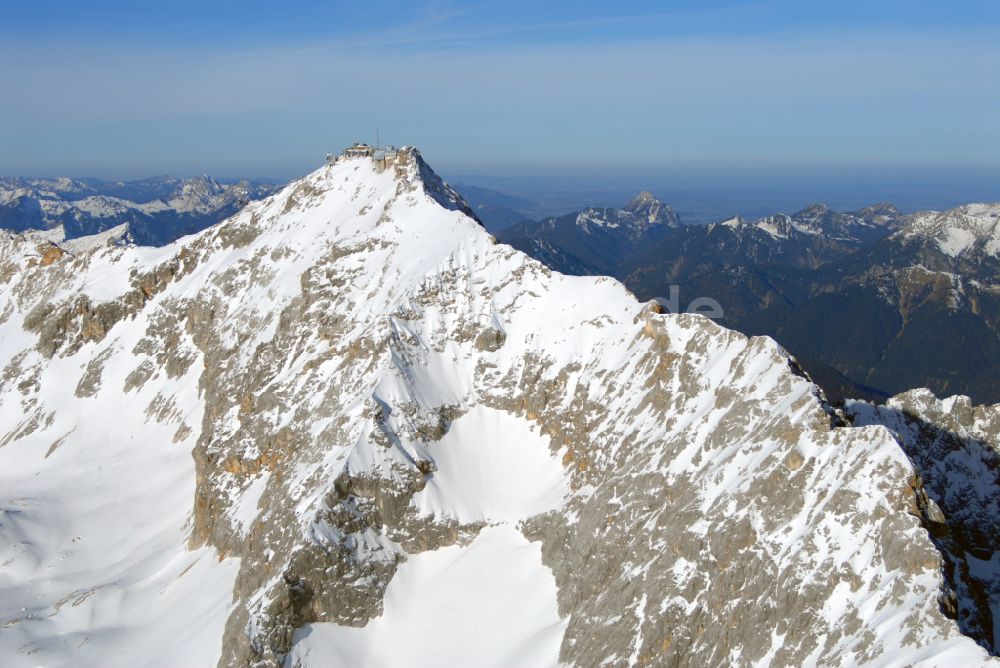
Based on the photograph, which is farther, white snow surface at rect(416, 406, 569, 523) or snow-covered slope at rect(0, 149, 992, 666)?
white snow surface at rect(416, 406, 569, 523)

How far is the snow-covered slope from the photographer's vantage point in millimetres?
59062

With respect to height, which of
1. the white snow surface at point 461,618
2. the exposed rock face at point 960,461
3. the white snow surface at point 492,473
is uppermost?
the exposed rock face at point 960,461

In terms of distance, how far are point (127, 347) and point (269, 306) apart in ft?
141

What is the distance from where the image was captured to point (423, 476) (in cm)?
9938

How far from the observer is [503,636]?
7938 cm

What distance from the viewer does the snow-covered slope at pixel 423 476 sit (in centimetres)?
5906

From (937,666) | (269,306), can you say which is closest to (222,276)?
(269,306)

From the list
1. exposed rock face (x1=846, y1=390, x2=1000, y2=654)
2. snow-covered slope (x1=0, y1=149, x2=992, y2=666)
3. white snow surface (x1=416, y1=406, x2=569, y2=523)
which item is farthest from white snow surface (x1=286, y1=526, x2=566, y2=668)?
exposed rock face (x1=846, y1=390, x2=1000, y2=654)

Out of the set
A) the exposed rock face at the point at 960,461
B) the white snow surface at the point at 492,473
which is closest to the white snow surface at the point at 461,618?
the white snow surface at the point at 492,473

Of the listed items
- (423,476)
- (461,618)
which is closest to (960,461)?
(461,618)

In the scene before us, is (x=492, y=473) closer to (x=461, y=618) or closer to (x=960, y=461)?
(x=461, y=618)

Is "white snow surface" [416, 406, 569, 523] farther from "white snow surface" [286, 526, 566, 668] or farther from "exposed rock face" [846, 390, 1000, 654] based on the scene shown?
"exposed rock face" [846, 390, 1000, 654]

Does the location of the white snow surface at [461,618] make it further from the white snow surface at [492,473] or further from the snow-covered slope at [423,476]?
the white snow surface at [492,473]

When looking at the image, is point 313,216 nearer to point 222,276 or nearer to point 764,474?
point 222,276
